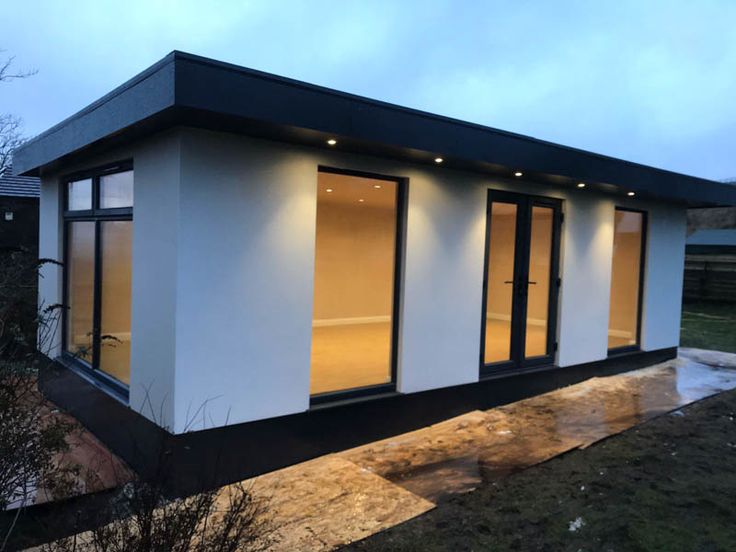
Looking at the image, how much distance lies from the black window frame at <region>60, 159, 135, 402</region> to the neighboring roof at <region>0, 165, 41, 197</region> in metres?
4.03

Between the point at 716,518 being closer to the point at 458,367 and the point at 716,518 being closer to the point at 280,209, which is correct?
the point at 458,367

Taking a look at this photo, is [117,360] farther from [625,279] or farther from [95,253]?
[625,279]

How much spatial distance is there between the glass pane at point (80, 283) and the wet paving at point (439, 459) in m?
2.57

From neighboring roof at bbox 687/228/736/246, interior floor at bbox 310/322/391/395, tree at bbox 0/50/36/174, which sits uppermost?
tree at bbox 0/50/36/174

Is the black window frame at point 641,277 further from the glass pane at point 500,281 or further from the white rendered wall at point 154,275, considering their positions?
the white rendered wall at point 154,275

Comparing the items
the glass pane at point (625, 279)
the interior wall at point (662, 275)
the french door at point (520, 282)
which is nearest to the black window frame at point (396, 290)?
the french door at point (520, 282)

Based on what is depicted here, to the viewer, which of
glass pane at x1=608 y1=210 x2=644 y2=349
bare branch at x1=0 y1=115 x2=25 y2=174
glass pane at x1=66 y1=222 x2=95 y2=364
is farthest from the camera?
bare branch at x1=0 y1=115 x2=25 y2=174

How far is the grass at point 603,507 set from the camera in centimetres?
295

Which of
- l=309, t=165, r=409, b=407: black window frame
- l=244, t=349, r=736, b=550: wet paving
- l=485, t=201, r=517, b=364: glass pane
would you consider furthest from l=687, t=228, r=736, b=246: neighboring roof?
l=309, t=165, r=409, b=407: black window frame

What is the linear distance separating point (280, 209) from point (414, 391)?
6.50 ft

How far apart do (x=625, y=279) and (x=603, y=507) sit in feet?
14.8

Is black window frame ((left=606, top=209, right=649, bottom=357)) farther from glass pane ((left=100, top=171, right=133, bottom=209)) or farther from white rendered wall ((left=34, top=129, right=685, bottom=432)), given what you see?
glass pane ((left=100, top=171, right=133, bottom=209))

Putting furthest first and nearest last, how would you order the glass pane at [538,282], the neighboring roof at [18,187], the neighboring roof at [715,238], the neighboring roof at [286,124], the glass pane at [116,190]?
the neighboring roof at [715,238], the neighboring roof at [18,187], the glass pane at [538,282], the glass pane at [116,190], the neighboring roof at [286,124]

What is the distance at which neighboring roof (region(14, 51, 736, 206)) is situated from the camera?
3078 millimetres
